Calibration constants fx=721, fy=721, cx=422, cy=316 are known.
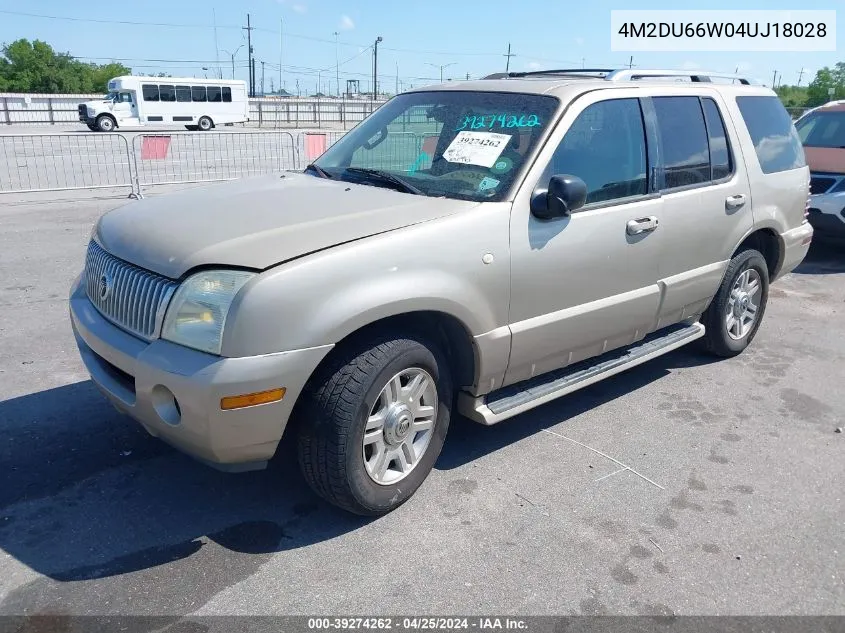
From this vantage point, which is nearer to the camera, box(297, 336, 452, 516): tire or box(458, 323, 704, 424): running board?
box(297, 336, 452, 516): tire

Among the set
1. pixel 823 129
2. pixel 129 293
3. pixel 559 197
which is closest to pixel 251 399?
pixel 129 293

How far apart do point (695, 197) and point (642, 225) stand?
2.31 ft

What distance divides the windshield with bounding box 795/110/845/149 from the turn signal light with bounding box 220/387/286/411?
Result: 30.0 feet

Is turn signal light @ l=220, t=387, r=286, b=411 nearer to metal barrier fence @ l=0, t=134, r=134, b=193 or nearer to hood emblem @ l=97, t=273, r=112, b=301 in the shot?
hood emblem @ l=97, t=273, r=112, b=301

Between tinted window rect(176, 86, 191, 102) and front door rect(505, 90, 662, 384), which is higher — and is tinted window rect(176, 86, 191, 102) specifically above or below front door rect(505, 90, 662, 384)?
above

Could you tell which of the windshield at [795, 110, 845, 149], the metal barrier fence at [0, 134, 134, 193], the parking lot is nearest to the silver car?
the parking lot

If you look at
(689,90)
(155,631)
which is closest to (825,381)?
(689,90)

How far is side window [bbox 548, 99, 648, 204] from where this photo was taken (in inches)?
152

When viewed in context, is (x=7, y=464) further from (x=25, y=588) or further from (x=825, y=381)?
(x=825, y=381)

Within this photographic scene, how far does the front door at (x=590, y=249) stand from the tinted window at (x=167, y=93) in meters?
36.6

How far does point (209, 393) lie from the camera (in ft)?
9.00

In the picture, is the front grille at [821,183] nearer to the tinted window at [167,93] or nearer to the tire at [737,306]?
the tire at [737,306]

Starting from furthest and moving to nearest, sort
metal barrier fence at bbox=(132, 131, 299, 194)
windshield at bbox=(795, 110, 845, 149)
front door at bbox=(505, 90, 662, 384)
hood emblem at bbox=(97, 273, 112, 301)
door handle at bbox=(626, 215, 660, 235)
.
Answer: metal barrier fence at bbox=(132, 131, 299, 194) < windshield at bbox=(795, 110, 845, 149) < door handle at bbox=(626, 215, 660, 235) < front door at bbox=(505, 90, 662, 384) < hood emblem at bbox=(97, 273, 112, 301)

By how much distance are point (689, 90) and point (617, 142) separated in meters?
1.04
